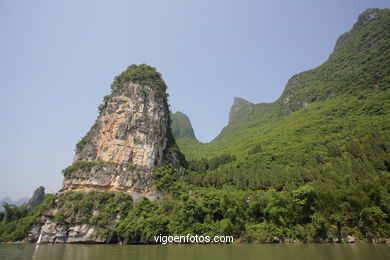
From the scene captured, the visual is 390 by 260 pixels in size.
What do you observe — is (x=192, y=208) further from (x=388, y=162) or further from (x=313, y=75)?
(x=313, y=75)

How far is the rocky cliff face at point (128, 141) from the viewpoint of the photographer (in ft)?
129

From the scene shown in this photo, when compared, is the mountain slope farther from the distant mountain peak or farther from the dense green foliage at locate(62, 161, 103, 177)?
the dense green foliage at locate(62, 161, 103, 177)

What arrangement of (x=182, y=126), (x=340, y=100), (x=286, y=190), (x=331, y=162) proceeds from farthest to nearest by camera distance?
(x=182, y=126) → (x=340, y=100) → (x=331, y=162) → (x=286, y=190)

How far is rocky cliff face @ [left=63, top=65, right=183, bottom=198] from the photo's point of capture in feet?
129

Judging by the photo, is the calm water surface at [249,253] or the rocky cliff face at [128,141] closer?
the calm water surface at [249,253]

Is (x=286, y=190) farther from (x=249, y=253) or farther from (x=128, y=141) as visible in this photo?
(x=128, y=141)

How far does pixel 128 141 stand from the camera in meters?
44.5

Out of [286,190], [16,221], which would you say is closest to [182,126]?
[16,221]

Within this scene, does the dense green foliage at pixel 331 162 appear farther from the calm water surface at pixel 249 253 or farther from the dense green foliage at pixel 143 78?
the dense green foliage at pixel 143 78

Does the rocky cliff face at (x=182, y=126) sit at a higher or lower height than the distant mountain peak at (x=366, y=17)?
lower

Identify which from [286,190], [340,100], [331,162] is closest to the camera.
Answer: [286,190]

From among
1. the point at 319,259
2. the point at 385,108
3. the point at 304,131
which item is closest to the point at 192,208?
the point at 319,259

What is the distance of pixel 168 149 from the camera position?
51.1 m

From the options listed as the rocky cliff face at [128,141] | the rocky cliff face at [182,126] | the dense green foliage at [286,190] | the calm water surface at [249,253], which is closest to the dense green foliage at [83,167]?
the rocky cliff face at [128,141]
